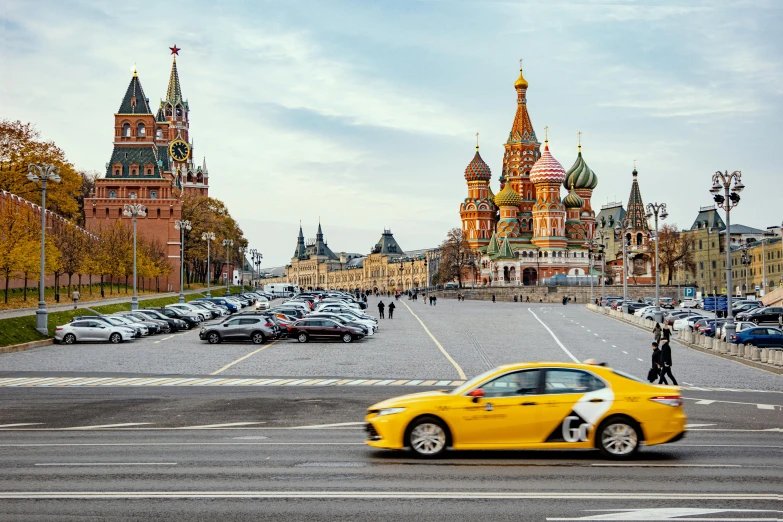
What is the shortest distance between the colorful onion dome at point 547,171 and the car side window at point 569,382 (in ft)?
469

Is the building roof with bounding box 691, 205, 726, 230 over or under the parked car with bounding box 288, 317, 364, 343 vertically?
over

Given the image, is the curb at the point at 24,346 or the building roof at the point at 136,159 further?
the building roof at the point at 136,159

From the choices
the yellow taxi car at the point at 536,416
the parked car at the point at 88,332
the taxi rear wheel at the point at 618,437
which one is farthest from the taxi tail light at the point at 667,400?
the parked car at the point at 88,332

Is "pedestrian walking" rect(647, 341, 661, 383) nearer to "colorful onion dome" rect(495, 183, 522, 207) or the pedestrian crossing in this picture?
the pedestrian crossing

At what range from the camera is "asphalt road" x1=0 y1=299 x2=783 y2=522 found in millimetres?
10258

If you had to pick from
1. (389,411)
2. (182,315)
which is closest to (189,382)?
(389,411)

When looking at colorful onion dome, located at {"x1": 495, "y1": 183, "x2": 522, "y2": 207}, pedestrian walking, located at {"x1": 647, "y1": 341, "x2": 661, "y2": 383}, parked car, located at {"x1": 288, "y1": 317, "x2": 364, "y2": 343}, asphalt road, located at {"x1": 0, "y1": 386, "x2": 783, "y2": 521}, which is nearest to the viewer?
asphalt road, located at {"x1": 0, "y1": 386, "x2": 783, "y2": 521}

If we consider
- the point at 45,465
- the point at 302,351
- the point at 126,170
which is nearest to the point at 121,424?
the point at 45,465

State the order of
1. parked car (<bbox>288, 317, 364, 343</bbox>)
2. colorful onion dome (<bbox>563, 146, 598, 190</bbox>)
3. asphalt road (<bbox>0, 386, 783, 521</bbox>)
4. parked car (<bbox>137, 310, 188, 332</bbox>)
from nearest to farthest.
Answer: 1. asphalt road (<bbox>0, 386, 783, 521</bbox>)
2. parked car (<bbox>288, 317, 364, 343</bbox>)
3. parked car (<bbox>137, 310, 188, 332</bbox>)
4. colorful onion dome (<bbox>563, 146, 598, 190</bbox>)

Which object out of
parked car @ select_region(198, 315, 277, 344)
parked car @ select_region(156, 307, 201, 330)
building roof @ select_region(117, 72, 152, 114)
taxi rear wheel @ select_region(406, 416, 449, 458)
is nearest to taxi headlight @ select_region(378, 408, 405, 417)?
taxi rear wheel @ select_region(406, 416, 449, 458)

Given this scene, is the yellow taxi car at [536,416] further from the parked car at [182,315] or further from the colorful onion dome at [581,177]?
the colorful onion dome at [581,177]

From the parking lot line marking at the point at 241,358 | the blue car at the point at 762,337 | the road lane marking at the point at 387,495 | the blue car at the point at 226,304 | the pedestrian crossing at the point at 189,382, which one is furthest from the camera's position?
the blue car at the point at 226,304

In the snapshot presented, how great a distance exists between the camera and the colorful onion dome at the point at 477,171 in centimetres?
16925

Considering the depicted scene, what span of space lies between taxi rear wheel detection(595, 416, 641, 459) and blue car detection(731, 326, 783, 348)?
100ft
